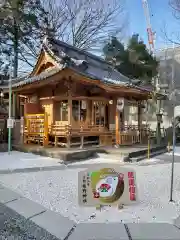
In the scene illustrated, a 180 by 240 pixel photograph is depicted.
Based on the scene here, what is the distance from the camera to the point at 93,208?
425 centimetres

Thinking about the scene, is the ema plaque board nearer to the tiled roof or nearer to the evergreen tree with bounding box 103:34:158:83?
the tiled roof

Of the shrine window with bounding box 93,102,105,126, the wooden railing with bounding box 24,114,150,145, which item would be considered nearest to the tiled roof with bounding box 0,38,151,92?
the shrine window with bounding box 93,102,105,126

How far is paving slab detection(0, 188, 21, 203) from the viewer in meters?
4.66

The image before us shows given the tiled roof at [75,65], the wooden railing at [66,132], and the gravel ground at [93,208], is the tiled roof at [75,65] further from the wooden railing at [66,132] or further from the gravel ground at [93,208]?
the gravel ground at [93,208]

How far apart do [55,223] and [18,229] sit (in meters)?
0.51

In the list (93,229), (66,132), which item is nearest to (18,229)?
(93,229)

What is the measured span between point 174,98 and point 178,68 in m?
22.5

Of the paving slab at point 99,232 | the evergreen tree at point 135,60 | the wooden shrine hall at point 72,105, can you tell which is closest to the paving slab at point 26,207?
the paving slab at point 99,232

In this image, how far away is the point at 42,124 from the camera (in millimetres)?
11258

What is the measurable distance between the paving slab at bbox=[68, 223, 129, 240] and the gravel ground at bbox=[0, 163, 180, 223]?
21 cm

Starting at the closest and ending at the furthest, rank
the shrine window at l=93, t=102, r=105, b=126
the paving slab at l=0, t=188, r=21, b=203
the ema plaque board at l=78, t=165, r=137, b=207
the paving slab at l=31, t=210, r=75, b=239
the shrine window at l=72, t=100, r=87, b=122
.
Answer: the paving slab at l=31, t=210, r=75, b=239, the ema plaque board at l=78, t=165, r=137, b=207, the paving slab at l=0, t=188, r=21, b=203, the shrine window at l=72, t=100, r=87, b=122, the shrine window at l=93, t=102, r=105, b=126

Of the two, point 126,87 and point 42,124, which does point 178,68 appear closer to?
point 126,87

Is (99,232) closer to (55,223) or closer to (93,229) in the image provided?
(93,229)

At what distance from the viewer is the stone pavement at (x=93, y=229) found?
320cm
